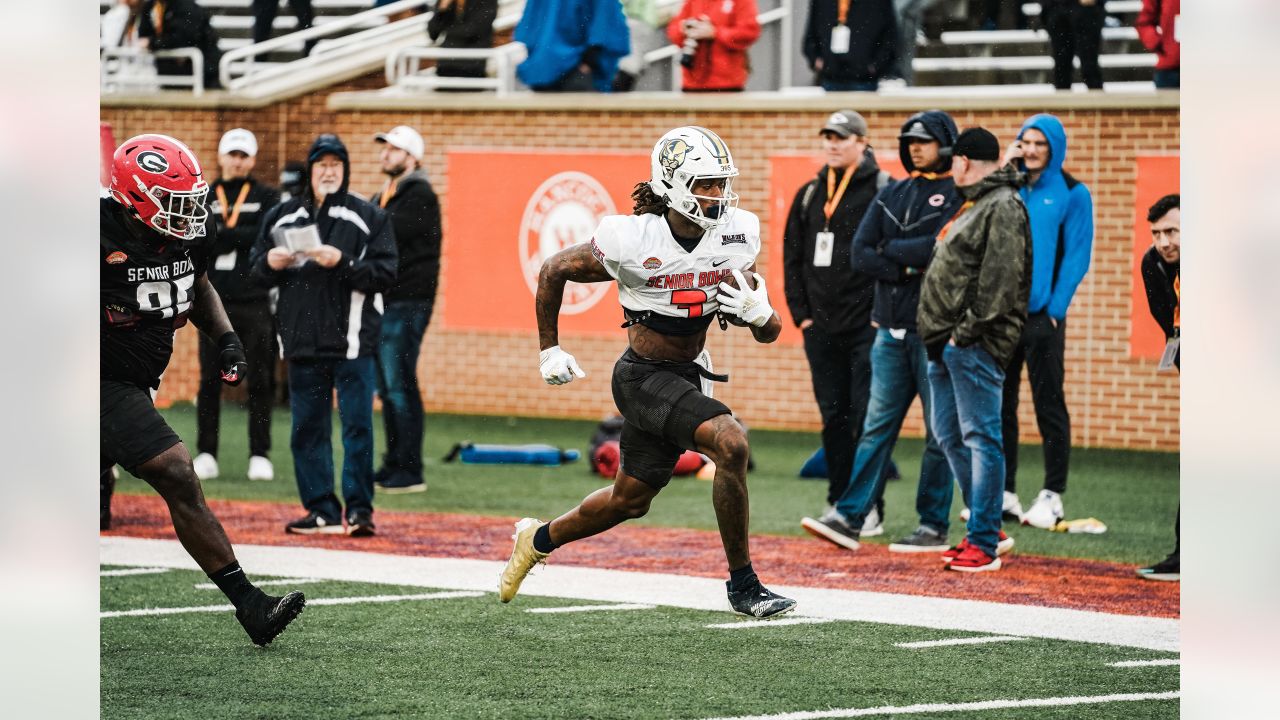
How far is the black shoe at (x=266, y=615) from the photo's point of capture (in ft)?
20.4

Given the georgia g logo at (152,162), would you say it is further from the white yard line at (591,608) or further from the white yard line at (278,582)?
the white yard line at (591,608)

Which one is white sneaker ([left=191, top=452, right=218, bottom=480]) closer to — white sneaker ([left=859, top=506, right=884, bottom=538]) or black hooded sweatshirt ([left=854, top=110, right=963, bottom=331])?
white sneaker ([left=859, top=506, right=884, bottom=538])

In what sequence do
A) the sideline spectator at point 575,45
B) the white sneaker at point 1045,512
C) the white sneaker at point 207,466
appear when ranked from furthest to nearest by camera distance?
the sideline spectator at point 575,45, the white sneaker at point 207,466, the white sneaker at point 1045,512

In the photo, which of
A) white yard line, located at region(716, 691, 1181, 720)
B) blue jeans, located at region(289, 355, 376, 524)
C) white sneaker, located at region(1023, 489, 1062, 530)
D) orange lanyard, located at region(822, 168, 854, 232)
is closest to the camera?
white yard line, located at region(716, 691, 1181, 720)

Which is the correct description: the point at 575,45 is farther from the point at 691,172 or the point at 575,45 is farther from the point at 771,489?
the point at 691,172

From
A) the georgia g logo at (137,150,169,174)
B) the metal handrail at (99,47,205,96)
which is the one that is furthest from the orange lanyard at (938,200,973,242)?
the metal handrail at (99,47,205,96)

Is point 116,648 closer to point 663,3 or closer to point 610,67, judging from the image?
point 610,67

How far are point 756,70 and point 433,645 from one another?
535 inches

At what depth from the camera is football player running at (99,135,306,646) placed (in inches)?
243

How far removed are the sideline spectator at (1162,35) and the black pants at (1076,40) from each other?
39cm

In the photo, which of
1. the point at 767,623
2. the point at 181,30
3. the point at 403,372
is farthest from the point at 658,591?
the point at 181,30

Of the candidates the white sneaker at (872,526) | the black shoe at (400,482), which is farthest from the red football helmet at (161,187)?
the black shoe at (400,482)

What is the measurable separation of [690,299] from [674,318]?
→ 4.6 inches

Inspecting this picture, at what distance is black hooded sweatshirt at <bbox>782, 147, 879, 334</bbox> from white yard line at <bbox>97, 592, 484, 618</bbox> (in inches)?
124
